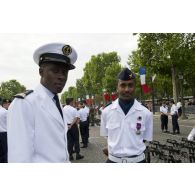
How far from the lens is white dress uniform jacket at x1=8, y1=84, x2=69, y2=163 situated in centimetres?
198

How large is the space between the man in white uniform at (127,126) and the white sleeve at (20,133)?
6.45ft

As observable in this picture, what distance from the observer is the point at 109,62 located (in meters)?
76.3

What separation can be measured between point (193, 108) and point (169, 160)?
30.3 metres

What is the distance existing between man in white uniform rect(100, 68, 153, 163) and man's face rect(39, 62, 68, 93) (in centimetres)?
170

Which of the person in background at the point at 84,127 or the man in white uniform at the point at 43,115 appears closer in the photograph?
the man in white uniform at the point at 43,115

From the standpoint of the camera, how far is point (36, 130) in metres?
2.08

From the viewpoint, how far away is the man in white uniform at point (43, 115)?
1985mm

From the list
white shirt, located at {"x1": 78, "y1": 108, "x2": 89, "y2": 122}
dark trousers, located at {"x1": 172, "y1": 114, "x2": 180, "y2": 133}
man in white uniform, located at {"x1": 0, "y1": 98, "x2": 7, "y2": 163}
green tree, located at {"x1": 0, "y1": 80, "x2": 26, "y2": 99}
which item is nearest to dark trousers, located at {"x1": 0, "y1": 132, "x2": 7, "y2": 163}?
man in white uniform, located at {"x1": 0, "y1": 98, "x2": 7, "y2": 163}

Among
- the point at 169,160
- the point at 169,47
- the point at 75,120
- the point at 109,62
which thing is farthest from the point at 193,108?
the point at 109,62

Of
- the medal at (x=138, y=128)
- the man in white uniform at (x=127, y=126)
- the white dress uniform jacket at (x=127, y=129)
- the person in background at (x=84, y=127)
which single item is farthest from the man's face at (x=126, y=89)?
the person in background at (x=84, y=127)

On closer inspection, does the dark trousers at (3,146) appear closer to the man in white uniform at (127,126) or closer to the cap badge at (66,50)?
the man in white uniform at (127,126)

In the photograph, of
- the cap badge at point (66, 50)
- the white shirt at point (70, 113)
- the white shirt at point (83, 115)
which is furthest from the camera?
the white shirt at point (83, 115)

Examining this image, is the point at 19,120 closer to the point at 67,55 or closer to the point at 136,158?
the point at 67,55

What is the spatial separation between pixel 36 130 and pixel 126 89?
2.00m
